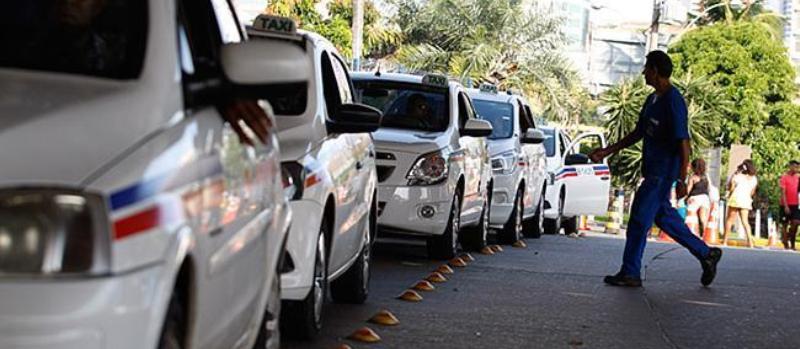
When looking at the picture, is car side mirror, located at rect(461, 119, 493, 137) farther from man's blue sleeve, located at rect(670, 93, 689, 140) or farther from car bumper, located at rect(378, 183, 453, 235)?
man's blue sleeve, located at rect(670, 93, 689, 140)

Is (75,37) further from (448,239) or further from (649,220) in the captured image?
(448,239)

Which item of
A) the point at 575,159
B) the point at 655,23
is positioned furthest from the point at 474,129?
the point at 655,23

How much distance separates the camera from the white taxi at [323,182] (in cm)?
748

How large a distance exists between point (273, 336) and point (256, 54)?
5.74 ft

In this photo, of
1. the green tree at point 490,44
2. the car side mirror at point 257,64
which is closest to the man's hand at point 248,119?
the car side mirror at point 257,64

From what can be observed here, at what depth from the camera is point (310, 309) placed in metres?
7.83

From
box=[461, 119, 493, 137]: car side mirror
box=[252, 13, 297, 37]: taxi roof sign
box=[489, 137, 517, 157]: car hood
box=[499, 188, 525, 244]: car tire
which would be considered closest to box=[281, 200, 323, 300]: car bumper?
box=[252, 13, 297, 37]: taxi roof sign

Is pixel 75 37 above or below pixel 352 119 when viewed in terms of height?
above

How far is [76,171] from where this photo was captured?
353cm

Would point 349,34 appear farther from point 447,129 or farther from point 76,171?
point 76,171

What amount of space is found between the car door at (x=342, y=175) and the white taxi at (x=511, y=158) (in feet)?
25.0

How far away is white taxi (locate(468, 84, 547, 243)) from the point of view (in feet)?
56.6

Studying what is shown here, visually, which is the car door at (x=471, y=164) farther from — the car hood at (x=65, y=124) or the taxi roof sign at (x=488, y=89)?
the car hood at (x=65, y=124)

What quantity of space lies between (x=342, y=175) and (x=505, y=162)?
884 cm
